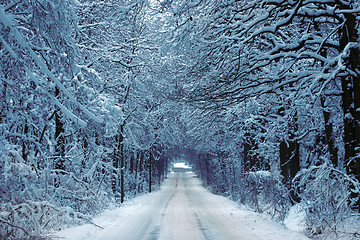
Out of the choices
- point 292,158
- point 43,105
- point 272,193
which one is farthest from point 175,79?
point 292,158

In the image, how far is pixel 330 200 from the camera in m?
7.97

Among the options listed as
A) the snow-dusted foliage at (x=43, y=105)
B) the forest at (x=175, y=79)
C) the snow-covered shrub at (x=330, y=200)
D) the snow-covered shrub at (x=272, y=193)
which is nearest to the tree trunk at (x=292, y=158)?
the snow-covered shrub at (x=272, y=193)

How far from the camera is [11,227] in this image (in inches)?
258

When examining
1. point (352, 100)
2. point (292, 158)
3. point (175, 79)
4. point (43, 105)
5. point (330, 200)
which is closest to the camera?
point (330, 200)

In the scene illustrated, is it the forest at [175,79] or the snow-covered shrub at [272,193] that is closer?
the forest at [175,79]

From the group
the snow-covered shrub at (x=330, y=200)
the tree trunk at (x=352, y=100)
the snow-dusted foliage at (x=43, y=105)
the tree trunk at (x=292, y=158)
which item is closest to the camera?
the snow-dusted foliage at (x=43, y=105)

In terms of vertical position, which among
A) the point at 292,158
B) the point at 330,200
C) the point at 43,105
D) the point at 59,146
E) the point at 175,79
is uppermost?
the point at 175,79

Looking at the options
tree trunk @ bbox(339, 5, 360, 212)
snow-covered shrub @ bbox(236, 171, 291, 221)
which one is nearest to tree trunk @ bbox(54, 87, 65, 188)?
tree trunk @ bbox(339, 5, 360, 212)

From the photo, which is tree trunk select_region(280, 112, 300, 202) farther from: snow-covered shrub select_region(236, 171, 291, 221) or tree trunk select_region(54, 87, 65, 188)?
tree trunk select_region(54, 87, 65, 188)

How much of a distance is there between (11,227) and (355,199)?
7.18 meters

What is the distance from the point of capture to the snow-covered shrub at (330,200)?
744 cm

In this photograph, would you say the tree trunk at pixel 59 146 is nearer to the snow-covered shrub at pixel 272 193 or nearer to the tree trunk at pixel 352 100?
the tree trunk at pixel 352 100

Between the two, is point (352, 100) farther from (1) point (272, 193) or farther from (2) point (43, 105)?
(2) point (43, 105)

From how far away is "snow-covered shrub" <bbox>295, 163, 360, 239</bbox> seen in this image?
7.44 metres
